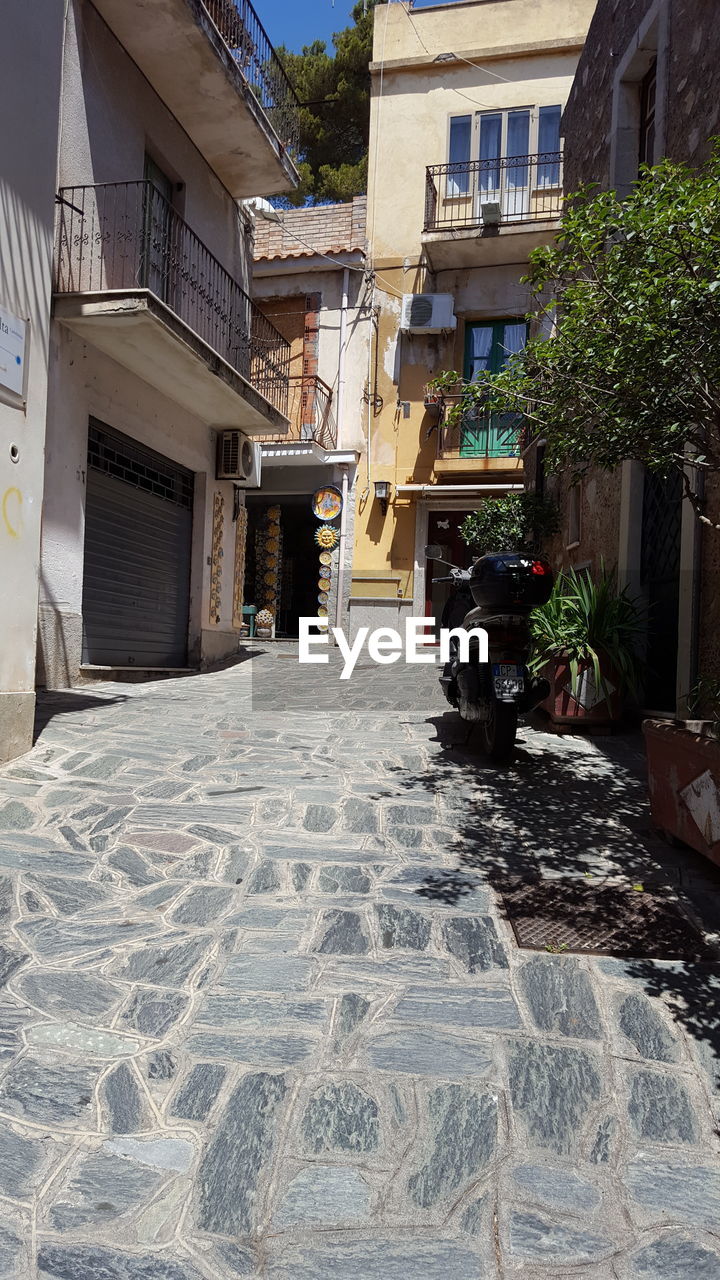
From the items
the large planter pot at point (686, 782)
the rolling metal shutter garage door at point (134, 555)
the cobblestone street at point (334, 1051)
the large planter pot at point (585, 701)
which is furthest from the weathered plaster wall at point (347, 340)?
the large planter pot at point (686, 782)

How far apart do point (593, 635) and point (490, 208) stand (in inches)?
461

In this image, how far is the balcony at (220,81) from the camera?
901 centimetres

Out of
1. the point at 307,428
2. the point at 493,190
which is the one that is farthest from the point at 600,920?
the point at 493,190

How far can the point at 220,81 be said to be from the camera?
33.0 feet

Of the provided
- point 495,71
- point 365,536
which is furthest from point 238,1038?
Answer: point 495,71

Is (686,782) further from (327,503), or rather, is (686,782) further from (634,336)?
(327,503)

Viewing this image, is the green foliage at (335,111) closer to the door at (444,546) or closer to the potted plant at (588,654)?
the door at (444,546)

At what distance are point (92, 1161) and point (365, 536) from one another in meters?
15.1

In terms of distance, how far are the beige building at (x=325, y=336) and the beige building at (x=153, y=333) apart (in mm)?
3402

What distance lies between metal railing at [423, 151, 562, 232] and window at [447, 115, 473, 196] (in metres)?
0.02

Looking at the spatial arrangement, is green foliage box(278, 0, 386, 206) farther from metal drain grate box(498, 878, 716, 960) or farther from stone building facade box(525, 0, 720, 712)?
metal drain grate box(498, 878, 716, 960)

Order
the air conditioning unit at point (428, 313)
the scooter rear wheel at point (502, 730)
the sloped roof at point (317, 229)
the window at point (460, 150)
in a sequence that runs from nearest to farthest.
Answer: the scooter rear wheel at point (502, 730), the air conditioning unit at point (428, 313), the window at point (460, 150), the sloped roof at point (317, 229)

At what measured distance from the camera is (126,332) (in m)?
8.52

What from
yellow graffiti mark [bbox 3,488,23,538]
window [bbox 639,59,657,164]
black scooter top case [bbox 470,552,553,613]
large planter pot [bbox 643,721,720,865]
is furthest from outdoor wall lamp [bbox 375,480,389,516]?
large planter pot [bbox 643,721,720,865]
